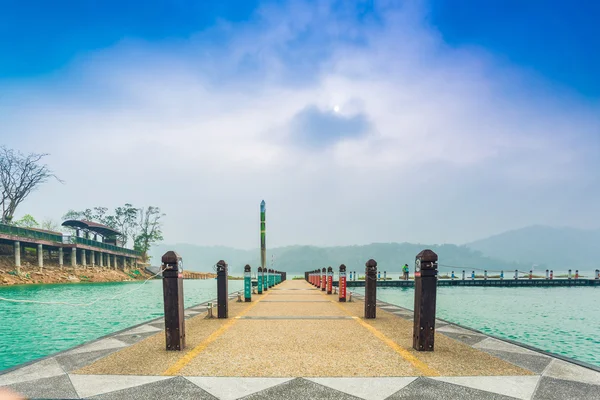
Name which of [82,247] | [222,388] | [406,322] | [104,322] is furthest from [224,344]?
[82,247]

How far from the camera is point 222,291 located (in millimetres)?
8320

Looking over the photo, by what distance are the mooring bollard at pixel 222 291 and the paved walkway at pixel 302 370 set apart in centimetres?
193

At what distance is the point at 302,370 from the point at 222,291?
4.62m

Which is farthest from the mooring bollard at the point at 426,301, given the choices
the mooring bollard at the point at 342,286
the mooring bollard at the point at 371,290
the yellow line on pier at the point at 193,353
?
the mooring bollard at the point at 342,286

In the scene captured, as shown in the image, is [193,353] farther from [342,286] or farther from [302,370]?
[342,286]

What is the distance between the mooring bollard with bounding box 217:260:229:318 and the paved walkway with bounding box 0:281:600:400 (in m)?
1.93

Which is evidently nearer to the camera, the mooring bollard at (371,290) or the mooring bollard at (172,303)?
the mooring bollard at (172,303)

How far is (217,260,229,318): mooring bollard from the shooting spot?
8.25m

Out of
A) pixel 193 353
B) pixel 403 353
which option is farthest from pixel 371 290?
pixel 193 353

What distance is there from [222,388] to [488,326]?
42.8ft

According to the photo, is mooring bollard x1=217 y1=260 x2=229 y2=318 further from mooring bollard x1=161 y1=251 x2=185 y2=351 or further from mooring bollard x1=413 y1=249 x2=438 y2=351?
mooring bollard x1=413 y1=249 x2=438 y2=351

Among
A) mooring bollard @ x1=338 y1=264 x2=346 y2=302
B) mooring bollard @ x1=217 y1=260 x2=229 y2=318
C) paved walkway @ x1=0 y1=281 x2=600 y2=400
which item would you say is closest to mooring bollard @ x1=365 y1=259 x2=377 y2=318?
paved walkway @ x1=0 y1=281 x2=600 y2=400

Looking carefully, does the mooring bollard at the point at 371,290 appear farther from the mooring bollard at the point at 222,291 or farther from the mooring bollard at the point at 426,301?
the mooring bollard at the point at 222,291

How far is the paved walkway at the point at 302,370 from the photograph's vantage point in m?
3.42
